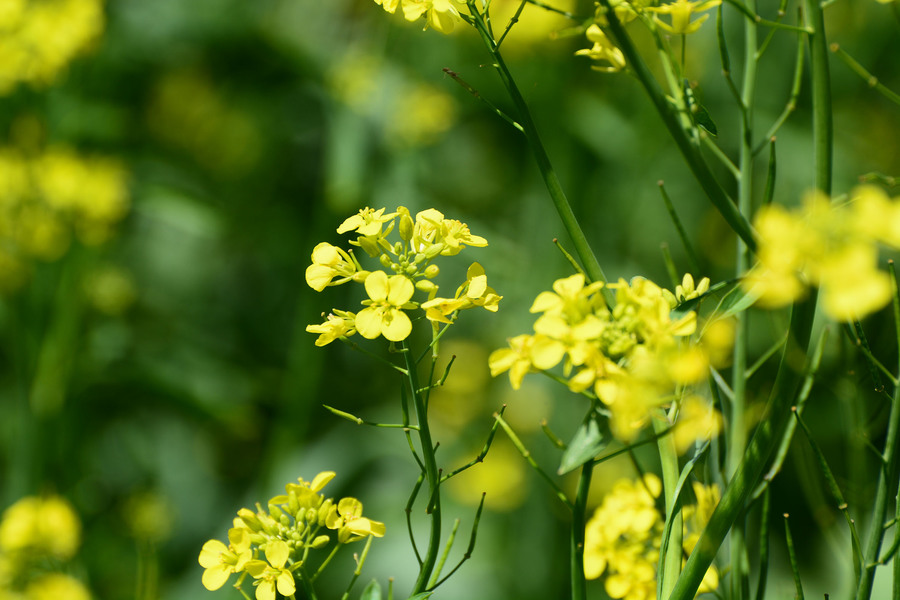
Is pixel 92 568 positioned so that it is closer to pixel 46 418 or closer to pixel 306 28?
pixel 46 418

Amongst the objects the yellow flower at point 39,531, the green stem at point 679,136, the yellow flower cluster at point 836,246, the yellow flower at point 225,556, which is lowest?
the yellow flower at point 39,531

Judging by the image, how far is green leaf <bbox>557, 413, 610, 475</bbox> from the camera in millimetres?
621

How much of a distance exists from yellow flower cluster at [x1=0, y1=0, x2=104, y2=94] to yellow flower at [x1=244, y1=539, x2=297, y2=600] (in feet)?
5.38

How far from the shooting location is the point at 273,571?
71cm

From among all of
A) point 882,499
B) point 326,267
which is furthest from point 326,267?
point 882,499

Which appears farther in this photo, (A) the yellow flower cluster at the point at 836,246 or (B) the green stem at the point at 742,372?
(B) the green stem at the point at 742,372

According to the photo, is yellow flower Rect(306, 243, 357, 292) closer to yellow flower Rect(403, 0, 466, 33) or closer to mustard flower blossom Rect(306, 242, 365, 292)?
mustard flower blossom Rect(306, 242, 365, 292)

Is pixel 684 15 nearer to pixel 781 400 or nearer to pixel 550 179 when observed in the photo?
pixel 550 179

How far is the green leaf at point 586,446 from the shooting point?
62cm

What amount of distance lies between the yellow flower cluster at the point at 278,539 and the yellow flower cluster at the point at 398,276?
16cm

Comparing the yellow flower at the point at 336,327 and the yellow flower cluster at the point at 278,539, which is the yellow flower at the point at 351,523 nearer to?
the yellow flower cluster at the point at 278,539

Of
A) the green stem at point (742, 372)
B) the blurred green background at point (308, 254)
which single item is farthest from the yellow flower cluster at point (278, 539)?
the blurred green background at point (308, 254)

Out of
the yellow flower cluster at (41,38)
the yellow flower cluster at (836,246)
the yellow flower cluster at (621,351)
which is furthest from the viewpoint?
the yellow flower cluster at (41,38)

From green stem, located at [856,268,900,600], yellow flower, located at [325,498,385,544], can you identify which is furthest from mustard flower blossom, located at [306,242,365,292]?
green stem, located at [856,268,900,600]
